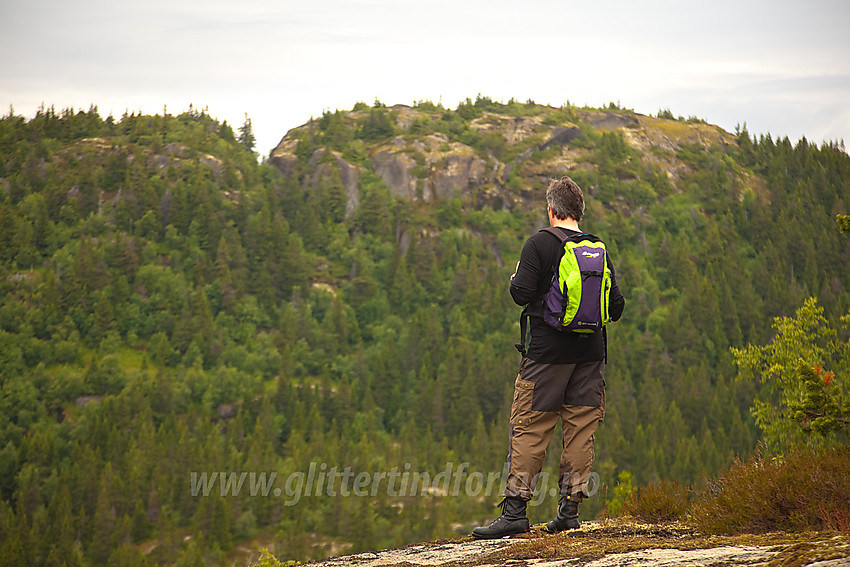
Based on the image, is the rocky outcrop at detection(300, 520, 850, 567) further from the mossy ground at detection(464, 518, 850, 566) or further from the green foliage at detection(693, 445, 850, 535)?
the green foliage at detection(693, 445, 850, 535)

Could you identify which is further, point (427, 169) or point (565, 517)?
point (427, 169)

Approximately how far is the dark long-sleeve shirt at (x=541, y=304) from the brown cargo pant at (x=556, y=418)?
0.09m

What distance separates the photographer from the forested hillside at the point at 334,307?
88.9 metres

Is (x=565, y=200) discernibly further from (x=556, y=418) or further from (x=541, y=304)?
(x=556, y=418)

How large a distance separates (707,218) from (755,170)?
26.1m

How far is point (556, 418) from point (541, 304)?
894 mm

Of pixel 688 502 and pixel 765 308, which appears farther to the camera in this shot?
pixel 765 308

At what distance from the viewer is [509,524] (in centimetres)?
666

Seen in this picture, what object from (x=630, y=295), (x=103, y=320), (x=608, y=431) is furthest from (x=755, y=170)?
(x=103, y=320)

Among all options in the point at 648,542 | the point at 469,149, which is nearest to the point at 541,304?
the point at 648,542

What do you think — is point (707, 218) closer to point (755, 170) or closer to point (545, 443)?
point (755, 170)

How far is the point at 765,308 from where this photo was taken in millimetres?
126125

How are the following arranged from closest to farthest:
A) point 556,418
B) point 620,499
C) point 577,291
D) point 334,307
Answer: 1. point 577,291
2. point 556,418
3. point 620,499
4. point 334,307

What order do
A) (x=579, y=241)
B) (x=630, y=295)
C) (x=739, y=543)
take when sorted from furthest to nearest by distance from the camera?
(x=630, y=295), (x=579, y=241), (x=739, y=543)
